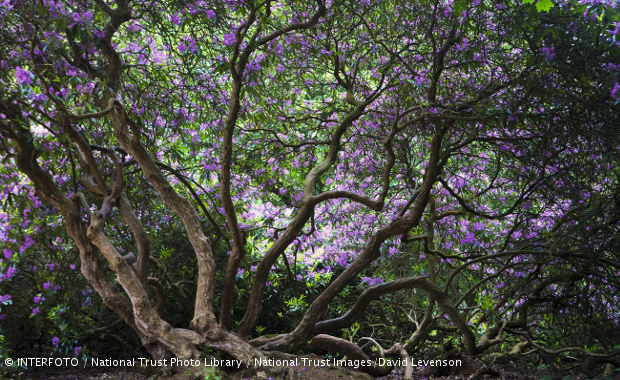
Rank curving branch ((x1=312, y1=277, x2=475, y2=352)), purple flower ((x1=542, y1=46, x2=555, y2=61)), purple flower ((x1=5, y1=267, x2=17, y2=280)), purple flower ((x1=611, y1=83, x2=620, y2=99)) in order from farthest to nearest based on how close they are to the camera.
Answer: purple flower ((x1=5, y1=267, x2=17, y2=280)), curving branch ((x1=312, y1=277, x2=475, y2=352)), purple flower ((x1=542, y1=46, x2=555, y2=61)), purple flower ((x1=611, y1=83, x2=620, y2=99))

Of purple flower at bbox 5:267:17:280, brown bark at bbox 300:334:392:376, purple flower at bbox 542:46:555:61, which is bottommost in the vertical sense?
brown bark at bbox 300:334:392:376

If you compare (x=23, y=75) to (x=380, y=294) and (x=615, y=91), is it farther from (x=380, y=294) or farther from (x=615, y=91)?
(x=615, y=91)

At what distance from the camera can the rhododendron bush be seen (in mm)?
3277

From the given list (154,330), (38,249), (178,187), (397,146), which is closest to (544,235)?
(397,146)

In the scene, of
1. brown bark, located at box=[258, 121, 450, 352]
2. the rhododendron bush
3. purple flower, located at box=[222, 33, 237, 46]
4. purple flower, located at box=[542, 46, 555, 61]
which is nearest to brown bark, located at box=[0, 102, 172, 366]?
the rhododendron bush

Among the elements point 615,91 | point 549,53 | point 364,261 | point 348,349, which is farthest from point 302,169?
point 615,91

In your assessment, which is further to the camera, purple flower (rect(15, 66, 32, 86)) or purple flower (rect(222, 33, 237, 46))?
purple flower (rect(222, 33, 237, 46))

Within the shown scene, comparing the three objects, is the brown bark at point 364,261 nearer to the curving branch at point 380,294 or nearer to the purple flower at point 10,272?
the curving branch at point 380,294

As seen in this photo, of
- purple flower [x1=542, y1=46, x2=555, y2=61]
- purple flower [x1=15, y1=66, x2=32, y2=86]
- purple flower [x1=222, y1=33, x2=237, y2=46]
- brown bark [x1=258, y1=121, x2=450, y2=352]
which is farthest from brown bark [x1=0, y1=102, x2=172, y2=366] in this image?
purple flower [x1=542, y1=46, x2=555, y2=61]

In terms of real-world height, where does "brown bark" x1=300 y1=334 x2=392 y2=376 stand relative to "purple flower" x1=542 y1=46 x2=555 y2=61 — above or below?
below

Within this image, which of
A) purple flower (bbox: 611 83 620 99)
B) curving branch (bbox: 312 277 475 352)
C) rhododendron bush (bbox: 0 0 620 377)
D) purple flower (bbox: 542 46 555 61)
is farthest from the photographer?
curving branch (bbox: 312 277 475 352)

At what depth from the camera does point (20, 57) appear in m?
3.46

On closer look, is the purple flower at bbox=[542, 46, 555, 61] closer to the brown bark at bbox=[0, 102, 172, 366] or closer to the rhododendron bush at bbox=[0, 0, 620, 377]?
the rhododendron bush at bbox=[0, 0, 620, 377]

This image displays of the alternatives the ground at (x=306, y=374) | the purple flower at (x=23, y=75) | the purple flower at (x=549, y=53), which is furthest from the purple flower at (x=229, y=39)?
the ground at (x=306, y=374)
